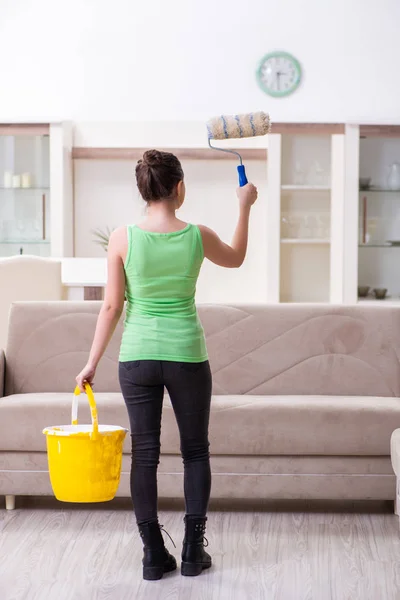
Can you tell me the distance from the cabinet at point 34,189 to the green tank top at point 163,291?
11.9ft

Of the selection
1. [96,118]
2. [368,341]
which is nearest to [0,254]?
[96,118]

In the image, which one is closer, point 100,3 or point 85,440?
point 85,440

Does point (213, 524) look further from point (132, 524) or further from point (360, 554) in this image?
point (360, 554)

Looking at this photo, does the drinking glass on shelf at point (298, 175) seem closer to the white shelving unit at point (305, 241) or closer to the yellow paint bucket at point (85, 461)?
the white shelving unit at point (305, 241)

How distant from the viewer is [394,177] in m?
5.82

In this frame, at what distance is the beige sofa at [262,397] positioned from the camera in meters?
2.99

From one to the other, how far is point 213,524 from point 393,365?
3.30ft

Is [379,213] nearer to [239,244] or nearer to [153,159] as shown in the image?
[239,244]

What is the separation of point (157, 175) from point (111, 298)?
34 cm

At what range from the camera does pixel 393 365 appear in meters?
3.41

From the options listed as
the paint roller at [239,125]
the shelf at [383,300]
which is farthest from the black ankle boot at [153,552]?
the shelf at [383,300]

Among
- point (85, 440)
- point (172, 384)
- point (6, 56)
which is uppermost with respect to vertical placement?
point (6, 56)

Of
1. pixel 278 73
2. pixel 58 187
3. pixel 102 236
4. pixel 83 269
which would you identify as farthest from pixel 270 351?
pixel 278 73

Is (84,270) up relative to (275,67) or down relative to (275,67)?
down
